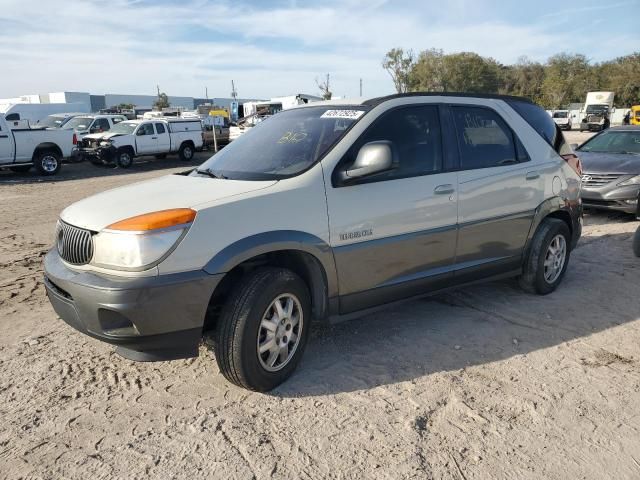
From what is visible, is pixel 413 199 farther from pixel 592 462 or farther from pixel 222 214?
pixel 592 462

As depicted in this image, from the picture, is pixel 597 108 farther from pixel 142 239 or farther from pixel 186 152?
pixel 142 239

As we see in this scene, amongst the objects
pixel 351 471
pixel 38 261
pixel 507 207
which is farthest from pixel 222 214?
pixel 38 261

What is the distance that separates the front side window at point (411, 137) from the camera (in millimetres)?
3756

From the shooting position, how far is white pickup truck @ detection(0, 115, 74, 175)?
621 inches

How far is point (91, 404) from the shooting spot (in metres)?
3.21

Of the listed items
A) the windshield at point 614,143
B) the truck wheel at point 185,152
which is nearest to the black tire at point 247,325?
the windshield at point 614,143

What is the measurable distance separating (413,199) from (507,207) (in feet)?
3.88

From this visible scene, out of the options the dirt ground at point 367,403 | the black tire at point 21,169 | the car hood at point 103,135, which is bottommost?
the dirt ground at point 367,403

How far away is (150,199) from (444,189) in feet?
7.09

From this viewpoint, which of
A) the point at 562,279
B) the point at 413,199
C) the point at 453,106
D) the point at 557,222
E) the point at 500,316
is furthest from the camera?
the point at 562,279

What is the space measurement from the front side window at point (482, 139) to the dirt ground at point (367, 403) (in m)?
1.37

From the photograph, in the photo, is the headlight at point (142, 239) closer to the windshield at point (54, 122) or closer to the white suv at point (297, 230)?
the white suv at point (297, 230)

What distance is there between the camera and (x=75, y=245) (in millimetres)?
3129

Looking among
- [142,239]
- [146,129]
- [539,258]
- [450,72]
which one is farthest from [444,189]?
[450,72]
